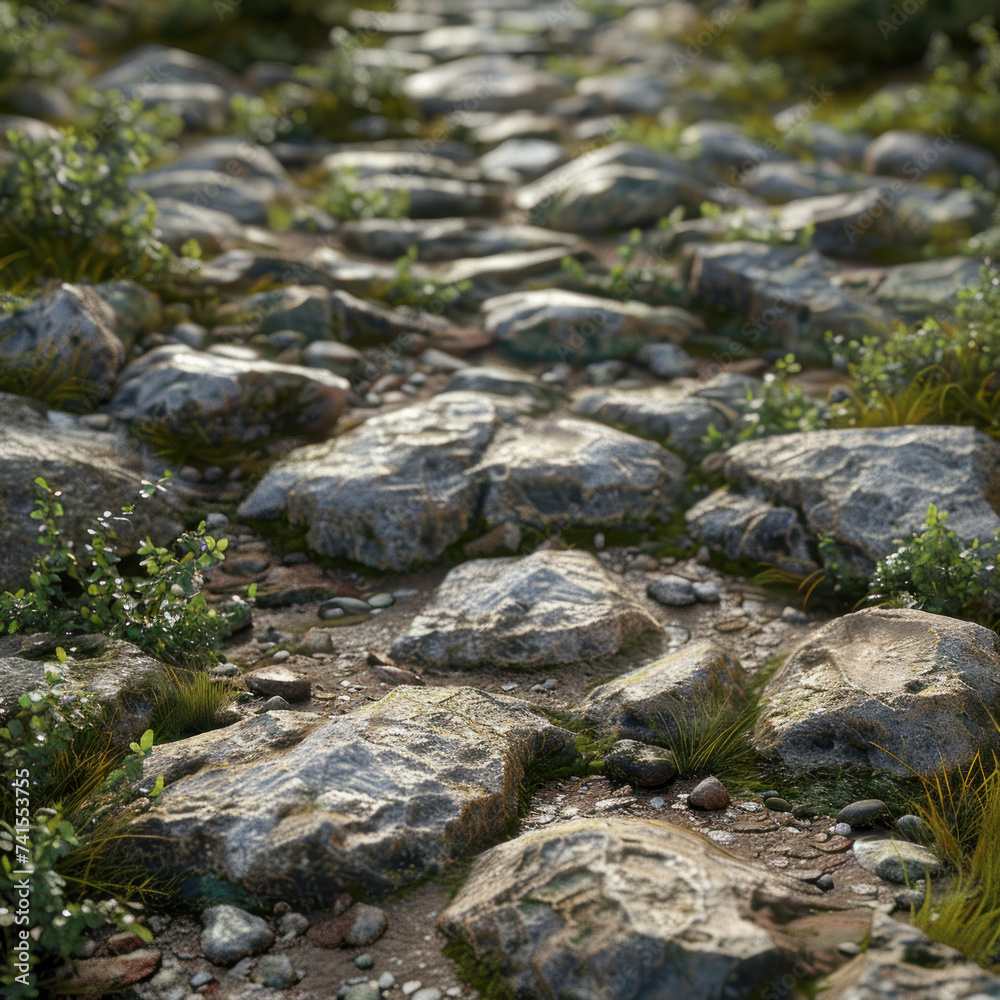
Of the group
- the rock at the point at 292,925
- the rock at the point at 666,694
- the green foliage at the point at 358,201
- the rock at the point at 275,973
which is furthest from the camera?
the green foliage at the point at 358,201

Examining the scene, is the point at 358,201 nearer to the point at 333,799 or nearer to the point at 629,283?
the point at 629,283

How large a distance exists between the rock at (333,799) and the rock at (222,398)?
2.70 meters

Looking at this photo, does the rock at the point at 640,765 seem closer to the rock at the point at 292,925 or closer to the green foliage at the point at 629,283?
the rock at the point at 292,925

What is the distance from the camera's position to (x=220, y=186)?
8.87m

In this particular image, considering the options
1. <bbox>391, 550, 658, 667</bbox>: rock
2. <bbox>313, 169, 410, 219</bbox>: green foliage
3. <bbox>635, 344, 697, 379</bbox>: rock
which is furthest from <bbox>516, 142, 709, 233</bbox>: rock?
<bbox>391, 550, 658, 667</bbox>: rock

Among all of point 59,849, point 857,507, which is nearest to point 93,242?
point 59,849

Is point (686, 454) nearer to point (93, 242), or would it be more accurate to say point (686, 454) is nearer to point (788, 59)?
point (93, 242)

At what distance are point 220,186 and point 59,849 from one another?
26.1ft

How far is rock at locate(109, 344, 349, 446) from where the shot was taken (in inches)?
212

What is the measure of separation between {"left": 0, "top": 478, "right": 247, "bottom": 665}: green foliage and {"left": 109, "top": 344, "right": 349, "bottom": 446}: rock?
1.62 m

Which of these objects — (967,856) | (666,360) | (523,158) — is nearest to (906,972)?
(967,856)

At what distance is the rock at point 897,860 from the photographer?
8.86ft

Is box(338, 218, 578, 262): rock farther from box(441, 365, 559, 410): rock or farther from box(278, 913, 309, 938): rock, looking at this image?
box(278, 913, 309, 938): rock

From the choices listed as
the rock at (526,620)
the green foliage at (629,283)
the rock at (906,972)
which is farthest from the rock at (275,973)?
the green foliage at (629,283)
